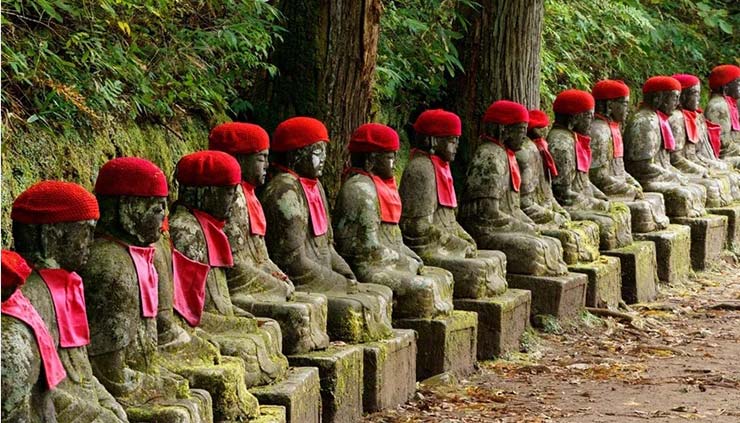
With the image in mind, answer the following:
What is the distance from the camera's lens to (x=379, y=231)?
334 inches

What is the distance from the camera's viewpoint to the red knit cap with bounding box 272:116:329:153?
782cm

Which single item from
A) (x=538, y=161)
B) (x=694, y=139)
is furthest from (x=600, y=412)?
(x=694, y=139)

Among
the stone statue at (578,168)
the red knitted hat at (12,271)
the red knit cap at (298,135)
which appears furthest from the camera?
the stone statue at (578,168)

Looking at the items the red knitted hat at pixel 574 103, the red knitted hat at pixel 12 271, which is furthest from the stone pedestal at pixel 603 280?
the red knitted hat at pixel 12 271

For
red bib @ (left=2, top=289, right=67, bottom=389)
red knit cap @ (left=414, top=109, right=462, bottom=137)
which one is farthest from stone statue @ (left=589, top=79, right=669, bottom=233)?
red bib @ (left=2, top=289, right=67, bottom=389)

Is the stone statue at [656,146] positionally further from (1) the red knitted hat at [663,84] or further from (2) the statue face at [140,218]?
(2) the statue face at [140,218]

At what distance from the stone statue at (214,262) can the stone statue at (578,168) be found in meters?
5.27

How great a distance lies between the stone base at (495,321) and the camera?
9.27m

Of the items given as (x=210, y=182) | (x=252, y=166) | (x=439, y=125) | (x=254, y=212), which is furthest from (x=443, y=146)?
(x=210, y=182)

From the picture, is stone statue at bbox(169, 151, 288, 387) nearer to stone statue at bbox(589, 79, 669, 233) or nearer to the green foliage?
the green foliage

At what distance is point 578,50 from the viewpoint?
15523 millimetres

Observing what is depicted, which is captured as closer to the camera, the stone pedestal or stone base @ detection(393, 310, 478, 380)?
stone base @ detection(393, 310, 478, 380)

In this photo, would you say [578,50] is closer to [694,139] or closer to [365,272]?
[694,139]

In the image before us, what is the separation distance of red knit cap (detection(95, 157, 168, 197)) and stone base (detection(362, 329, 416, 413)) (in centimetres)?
222
